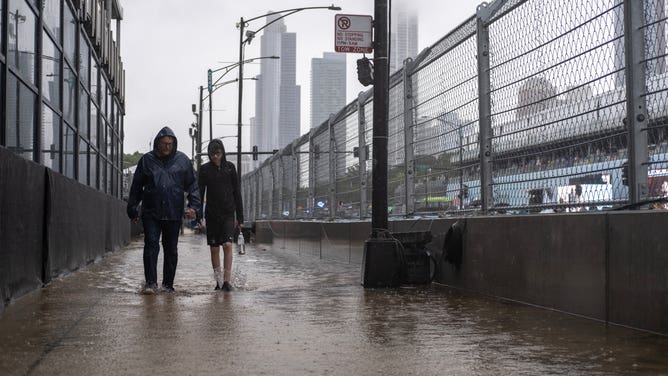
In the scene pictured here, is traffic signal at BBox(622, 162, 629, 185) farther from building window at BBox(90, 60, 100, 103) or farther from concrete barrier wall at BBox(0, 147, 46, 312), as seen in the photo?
building window at BBox(90, 60, 100, 103)

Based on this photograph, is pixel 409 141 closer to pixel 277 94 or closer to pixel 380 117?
pixel 380 117

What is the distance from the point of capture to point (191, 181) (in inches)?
398

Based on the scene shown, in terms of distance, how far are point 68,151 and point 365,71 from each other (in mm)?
5541

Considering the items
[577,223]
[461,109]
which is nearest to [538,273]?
[577,223]

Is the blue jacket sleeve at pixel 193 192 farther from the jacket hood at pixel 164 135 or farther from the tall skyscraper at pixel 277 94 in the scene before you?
the tall skyscraper at pixel 277 94

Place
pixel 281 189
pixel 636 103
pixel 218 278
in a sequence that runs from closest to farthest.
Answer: pixel 636 103 → pixel 218 278 → pixel 281 189

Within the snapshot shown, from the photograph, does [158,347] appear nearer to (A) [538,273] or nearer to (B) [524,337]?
(B) [524,337]

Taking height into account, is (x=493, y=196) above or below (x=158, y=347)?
above

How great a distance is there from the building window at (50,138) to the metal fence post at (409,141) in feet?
15.0

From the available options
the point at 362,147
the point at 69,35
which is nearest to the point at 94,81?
the point at 69,35

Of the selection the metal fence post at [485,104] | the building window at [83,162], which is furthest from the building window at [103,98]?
the metal fence post at [485,104]

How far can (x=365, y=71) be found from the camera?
1109 centimetres

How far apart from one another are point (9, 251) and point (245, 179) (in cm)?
2843

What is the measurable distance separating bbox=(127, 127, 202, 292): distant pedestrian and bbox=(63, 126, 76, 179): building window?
4258mm
